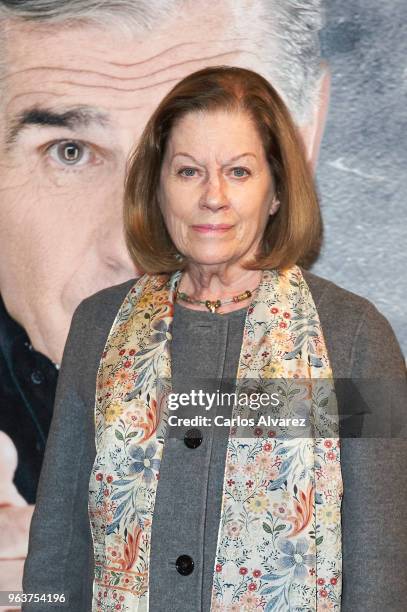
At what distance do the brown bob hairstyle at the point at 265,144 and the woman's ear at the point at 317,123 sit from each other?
0.39m

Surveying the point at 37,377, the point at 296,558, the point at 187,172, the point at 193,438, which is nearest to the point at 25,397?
the point at 37,377

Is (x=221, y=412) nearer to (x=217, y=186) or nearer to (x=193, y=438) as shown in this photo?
(x=193, y=438)

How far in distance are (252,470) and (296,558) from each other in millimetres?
180

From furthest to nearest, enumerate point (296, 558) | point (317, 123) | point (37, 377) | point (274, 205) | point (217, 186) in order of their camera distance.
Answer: point (37, 377) < point (317, 123) < point (274, 205) < point (217, 186) < point (296, 558)

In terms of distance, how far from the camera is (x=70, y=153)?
2318 mm

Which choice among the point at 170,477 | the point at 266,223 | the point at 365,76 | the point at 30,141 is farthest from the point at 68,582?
the point at 365,76

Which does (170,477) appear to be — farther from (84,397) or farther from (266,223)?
(266,223)

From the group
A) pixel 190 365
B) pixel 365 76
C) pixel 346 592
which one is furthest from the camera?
pixel 365 76

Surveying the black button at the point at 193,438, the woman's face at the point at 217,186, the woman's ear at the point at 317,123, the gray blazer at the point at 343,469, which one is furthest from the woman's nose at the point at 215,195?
the woman's ear at the point at 317,123

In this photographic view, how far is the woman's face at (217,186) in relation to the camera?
177cm

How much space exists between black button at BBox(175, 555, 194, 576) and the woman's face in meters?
0.58

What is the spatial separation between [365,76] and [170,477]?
3.67ft

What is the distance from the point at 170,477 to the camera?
68.9 inches

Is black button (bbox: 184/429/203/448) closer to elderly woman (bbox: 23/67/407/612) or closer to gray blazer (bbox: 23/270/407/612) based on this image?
elderly woman (bbox: 23/67/407/612)
